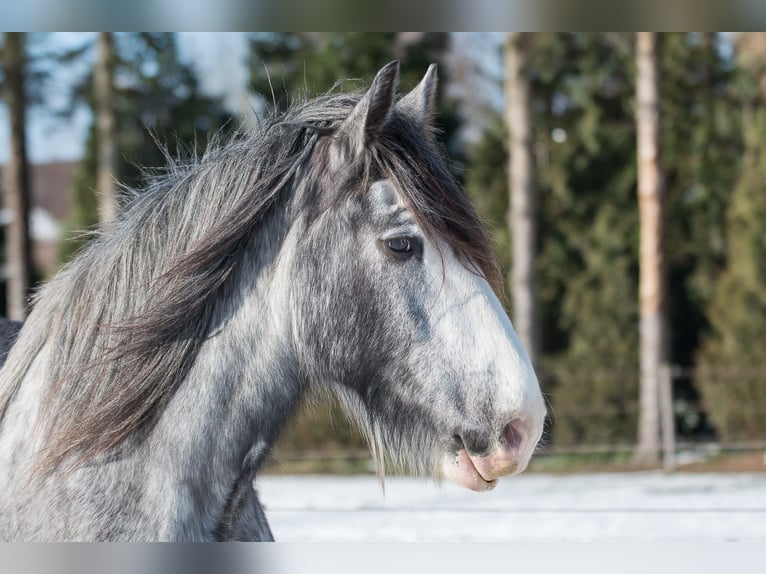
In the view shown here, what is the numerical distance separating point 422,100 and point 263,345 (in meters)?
0.72

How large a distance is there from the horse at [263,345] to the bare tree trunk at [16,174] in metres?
9.92

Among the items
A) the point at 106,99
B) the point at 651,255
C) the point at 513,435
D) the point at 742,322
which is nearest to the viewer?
the point at 513,435

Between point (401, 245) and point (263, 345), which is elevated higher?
point (401, 245)

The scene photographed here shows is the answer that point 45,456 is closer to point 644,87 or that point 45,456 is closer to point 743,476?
point 743,476

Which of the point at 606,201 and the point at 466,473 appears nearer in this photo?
the point at 466,473

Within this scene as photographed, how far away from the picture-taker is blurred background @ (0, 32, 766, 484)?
10500mm

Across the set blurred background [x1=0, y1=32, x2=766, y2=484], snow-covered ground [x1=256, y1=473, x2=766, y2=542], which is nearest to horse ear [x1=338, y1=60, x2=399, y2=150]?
snow-covered ground [x1=256, y1=473, x2=766, y2=542]

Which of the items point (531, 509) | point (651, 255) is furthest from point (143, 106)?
point (531, 509)

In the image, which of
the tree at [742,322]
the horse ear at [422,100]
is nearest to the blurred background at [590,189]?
the tree at [742,322]

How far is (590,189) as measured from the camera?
500 inches

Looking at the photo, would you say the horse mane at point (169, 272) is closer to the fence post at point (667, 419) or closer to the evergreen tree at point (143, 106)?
the fence post at point (667, 419)

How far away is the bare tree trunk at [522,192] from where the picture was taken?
10469 millimetres

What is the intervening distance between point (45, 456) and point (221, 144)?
3.00ft

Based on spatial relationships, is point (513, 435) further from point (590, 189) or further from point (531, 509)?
point (590, 189)
